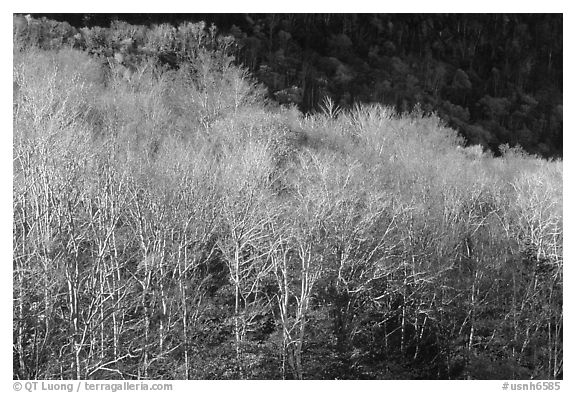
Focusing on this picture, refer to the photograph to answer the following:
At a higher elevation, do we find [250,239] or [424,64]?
[424,64]

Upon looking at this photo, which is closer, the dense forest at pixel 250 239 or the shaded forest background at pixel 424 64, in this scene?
the dense forest at pixel 250 239

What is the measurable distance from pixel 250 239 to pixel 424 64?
40.0 m

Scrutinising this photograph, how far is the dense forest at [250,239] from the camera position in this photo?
578 inches

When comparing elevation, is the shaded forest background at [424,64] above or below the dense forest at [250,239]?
above

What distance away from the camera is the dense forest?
14.7m

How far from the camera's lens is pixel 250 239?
1873 centimetres

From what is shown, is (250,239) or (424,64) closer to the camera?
(250,239)

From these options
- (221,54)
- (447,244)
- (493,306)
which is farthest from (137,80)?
(493,306)

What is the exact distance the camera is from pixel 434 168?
88.7 feet

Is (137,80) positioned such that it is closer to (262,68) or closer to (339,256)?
(262,68)

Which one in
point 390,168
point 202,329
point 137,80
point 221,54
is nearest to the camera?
point 202,329

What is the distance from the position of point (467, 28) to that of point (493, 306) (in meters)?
43.8

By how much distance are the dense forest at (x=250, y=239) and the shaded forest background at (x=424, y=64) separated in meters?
8.93

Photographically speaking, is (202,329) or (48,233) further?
(202,329)
